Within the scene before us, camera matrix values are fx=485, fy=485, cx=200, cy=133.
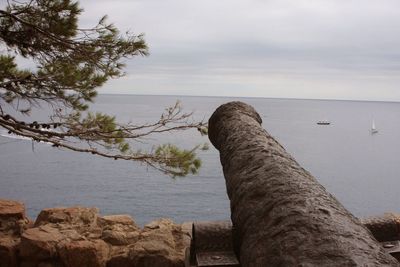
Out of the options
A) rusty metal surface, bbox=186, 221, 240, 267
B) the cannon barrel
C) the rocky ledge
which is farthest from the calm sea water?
the cannon barrel

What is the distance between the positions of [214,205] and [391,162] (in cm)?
2700

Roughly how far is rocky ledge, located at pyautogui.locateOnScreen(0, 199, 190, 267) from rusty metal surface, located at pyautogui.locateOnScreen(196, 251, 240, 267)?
3.28 ft

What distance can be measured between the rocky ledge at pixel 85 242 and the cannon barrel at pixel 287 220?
234cm

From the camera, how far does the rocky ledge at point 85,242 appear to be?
4777 mm

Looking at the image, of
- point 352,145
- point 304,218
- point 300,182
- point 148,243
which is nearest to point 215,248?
point 148,243

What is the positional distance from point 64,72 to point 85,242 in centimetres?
276

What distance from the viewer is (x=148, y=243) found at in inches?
193

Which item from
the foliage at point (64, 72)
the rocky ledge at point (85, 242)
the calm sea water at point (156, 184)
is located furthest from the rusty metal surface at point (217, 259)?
the calm sea water at point (156, 184)

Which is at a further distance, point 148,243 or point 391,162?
point 391,162

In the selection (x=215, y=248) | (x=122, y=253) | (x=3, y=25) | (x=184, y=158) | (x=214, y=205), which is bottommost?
(x=214, y=205)

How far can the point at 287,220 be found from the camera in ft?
5.46

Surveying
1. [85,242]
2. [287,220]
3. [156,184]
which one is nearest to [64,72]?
[85,242]

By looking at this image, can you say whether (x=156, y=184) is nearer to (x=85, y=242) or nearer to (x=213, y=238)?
(x=85, y=242)

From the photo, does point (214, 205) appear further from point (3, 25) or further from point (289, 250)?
point (289, 250)
